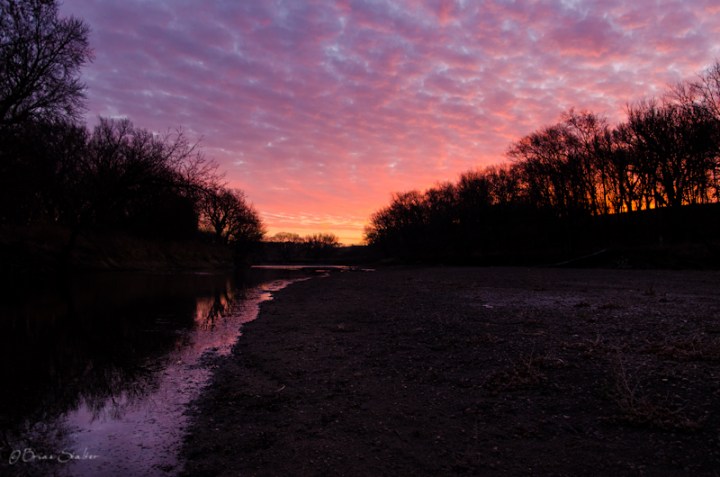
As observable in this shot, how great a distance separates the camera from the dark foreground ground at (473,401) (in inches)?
162

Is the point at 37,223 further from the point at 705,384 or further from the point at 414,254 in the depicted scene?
the point at 414,254

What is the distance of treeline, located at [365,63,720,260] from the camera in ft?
134

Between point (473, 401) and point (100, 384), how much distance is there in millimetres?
5934

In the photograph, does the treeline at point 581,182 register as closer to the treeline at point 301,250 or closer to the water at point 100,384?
the water at point 100,384

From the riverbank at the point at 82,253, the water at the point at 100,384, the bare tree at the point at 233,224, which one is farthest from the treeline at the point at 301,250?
the water at the point at 100,384

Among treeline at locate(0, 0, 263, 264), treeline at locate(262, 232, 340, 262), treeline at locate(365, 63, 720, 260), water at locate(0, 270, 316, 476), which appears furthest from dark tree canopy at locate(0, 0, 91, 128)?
treeline at locate(262, 232, 340, 262)

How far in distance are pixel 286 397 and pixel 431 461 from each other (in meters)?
2.77

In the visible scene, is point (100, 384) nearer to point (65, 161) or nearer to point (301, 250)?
point (65, 161)

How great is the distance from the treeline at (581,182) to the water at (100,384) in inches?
1708

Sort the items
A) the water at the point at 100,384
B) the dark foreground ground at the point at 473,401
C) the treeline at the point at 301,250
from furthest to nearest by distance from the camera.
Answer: the treeline at the point at 301,250 → the water at the point at 100,384 → the dark foreground ground at the point at 473,401

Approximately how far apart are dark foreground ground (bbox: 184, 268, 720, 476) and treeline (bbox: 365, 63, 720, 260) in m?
38.2

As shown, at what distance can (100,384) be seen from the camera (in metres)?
6.64

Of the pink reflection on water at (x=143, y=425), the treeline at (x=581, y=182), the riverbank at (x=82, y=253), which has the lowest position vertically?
the pink reflection on water at (x=143, y=425)

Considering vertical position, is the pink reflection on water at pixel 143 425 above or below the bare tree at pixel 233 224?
below
